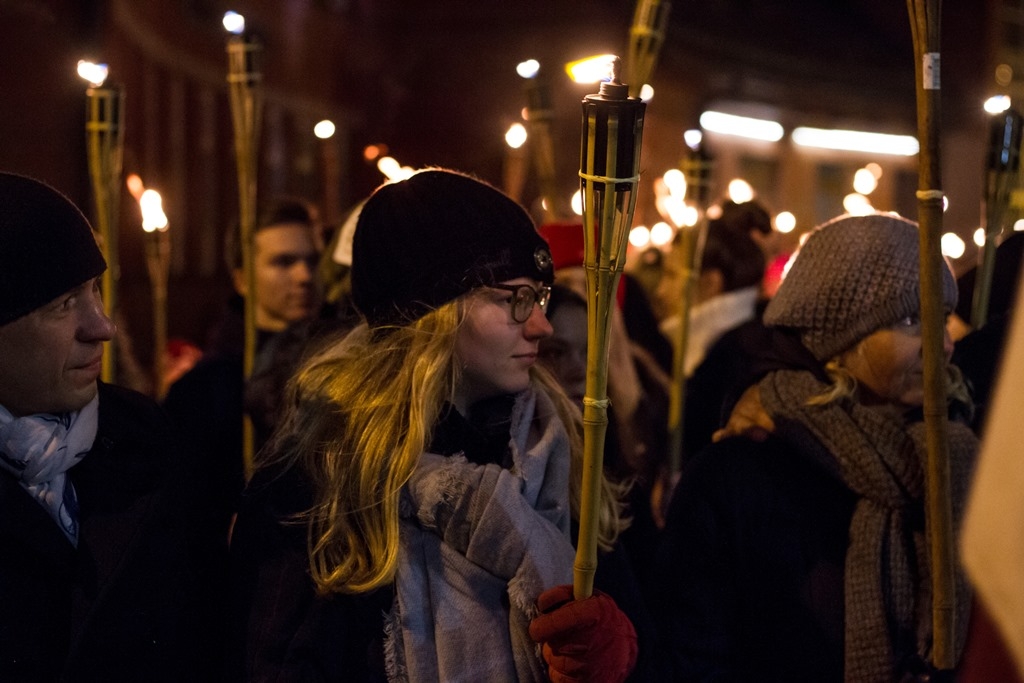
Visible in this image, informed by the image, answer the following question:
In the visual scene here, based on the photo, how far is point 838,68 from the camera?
69.8 ft

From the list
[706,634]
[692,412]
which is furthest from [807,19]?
[706,634]

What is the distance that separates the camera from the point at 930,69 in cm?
187

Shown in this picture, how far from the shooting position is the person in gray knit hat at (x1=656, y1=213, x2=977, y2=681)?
2289 millimetres

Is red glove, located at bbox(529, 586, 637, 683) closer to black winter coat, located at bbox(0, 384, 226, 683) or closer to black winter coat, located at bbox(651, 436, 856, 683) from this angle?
black winter coat, located at bbox(651, 436, 856, 683)

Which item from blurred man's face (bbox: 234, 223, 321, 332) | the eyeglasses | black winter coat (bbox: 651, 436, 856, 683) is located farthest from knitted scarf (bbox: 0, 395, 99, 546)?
blurred man's face (bbox: 234, 223, 321, 332)

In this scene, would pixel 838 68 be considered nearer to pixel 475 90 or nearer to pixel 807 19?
pixel 807 19

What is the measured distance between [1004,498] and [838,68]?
2193 centimetres

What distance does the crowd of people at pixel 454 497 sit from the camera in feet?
6.68

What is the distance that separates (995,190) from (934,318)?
164 cm

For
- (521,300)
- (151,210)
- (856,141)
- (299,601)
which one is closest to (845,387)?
(521,300)

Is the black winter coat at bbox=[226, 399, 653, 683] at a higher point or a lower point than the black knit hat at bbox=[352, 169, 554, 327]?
lower

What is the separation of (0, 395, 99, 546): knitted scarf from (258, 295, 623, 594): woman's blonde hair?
1.20ft

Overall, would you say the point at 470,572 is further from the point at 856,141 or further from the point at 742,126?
the point at 856,141

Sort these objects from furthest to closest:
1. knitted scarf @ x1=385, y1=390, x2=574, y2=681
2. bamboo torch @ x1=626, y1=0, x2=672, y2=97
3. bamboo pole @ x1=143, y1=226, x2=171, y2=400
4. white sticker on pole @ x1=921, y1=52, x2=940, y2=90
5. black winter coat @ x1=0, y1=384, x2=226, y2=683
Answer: bamboo pole @ x1=143, y1=226, x2=171, y2=400, bamboo torch @ x1=626, y1=0, x2=672, y2=97, knitted scarf @ x1=385, y1=390, x2=574, y2=681, black winter coat @ x1=0, y1=384, x2=226, y2=683, white sticker on pole @ x1=921, y1=52, x2=940, y2=90
